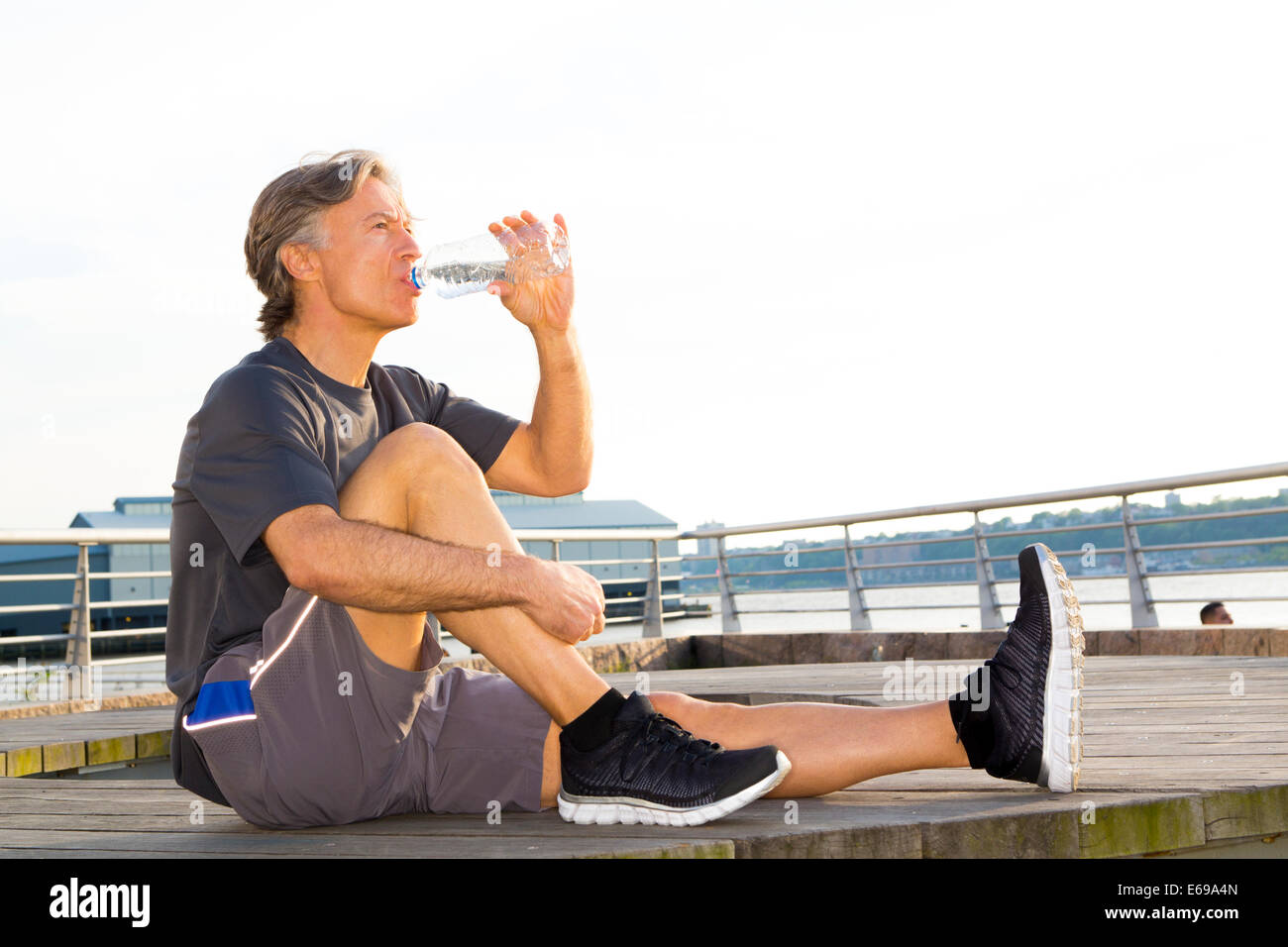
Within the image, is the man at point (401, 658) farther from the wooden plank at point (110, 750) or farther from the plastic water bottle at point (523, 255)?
the wooden plank at point (110, 750)

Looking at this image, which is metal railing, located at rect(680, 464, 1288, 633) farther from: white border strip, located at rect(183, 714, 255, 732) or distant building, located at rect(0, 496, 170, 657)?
distant building, located at rect(0, 496, 170, 657)

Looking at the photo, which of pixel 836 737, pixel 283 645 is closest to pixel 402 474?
pixel 283 645

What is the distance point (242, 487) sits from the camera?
63.5 inches

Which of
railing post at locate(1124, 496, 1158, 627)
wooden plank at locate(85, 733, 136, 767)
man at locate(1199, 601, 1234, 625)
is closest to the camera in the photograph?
wooden plank at locate(85, 733, 136, 767)

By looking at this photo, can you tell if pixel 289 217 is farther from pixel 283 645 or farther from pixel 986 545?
pixel 986 545

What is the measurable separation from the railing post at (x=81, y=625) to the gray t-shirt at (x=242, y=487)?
3573 millimetres

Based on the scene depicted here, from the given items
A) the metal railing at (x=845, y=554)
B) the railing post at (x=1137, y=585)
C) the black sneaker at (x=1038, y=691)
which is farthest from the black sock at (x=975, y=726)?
the railing post at (x=1137, y=585)

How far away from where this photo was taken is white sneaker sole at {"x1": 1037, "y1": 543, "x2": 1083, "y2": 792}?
1685mm

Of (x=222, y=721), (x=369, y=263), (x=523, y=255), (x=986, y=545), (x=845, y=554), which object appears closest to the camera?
(x=222, y=721)

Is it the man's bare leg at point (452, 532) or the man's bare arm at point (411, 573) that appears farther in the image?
the man's bare leg at point (452, 532)

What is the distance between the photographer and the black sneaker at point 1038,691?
1693mm

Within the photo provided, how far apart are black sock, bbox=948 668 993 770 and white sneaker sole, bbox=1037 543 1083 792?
0.27 ft

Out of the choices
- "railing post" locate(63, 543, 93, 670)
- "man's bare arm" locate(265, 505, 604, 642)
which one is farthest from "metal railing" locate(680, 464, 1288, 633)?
"railing post" locate(63, 543, 93, 670)

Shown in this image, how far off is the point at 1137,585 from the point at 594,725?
4.57 metres
